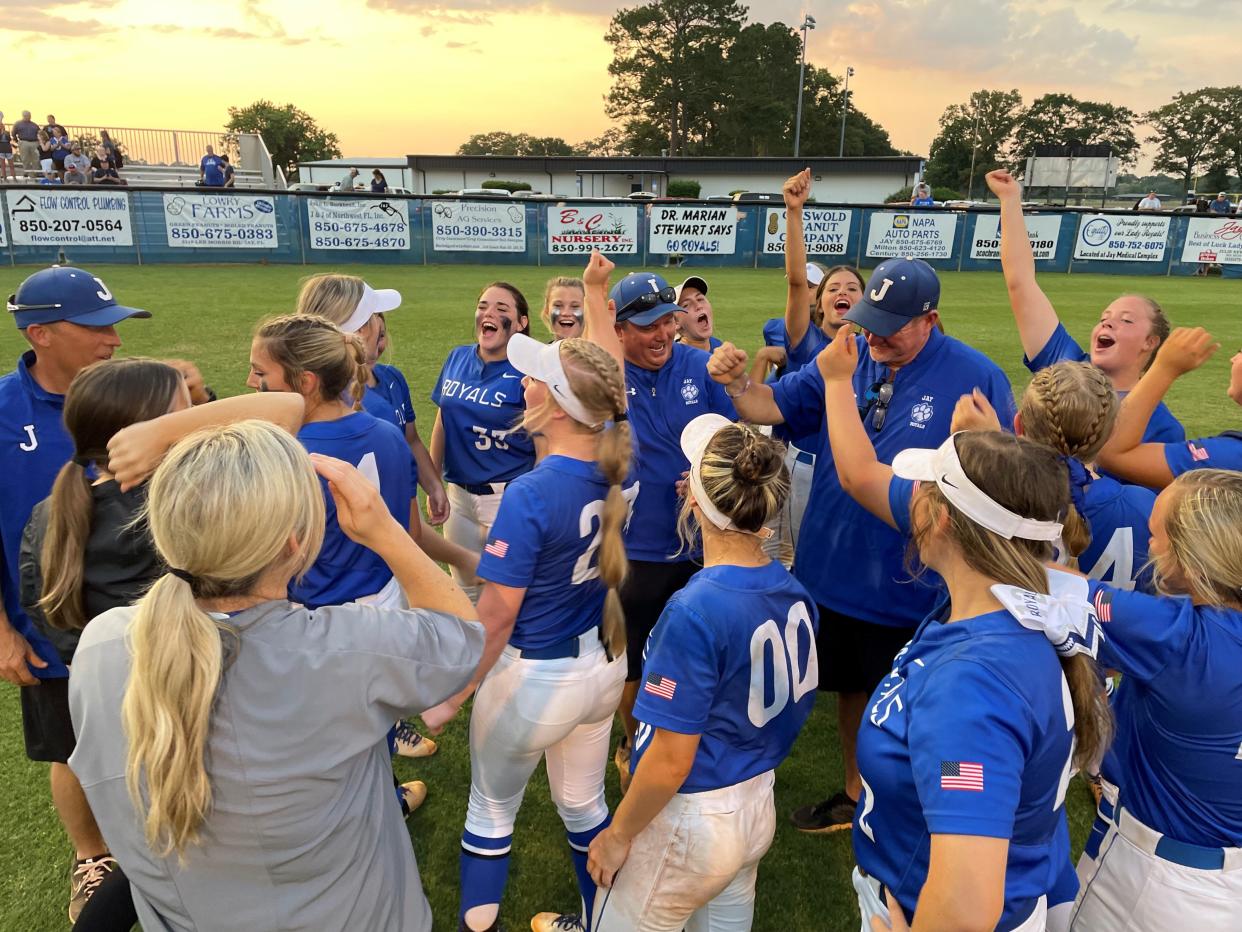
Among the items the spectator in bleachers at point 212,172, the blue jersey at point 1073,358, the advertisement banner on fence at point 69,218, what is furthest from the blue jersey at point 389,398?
the spectator in bleachers at point 212,172

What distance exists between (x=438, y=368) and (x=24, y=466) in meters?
8.42

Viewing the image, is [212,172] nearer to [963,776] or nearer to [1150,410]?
[1150,410]

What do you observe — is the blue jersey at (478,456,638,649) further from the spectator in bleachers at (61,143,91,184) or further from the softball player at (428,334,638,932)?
the spectator in bleachers at (61,143,91,184)

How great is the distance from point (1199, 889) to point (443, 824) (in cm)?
296

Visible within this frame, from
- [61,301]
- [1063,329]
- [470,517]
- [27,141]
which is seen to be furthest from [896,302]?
[27,141]

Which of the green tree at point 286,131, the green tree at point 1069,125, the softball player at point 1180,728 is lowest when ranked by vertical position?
the softball player at point 1180,728

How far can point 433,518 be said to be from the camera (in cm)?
492

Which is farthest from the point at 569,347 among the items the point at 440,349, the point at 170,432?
the point at 440,349

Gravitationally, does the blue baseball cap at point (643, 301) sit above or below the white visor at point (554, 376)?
above

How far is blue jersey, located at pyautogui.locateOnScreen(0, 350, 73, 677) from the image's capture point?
3074 mm

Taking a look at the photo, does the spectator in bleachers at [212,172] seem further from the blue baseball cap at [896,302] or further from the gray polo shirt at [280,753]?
the gray polo shirt at [280,753]

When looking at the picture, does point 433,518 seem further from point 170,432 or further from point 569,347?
point 170,432

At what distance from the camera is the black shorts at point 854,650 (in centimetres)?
360

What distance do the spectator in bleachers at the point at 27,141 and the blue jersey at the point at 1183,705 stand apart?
33419mm
